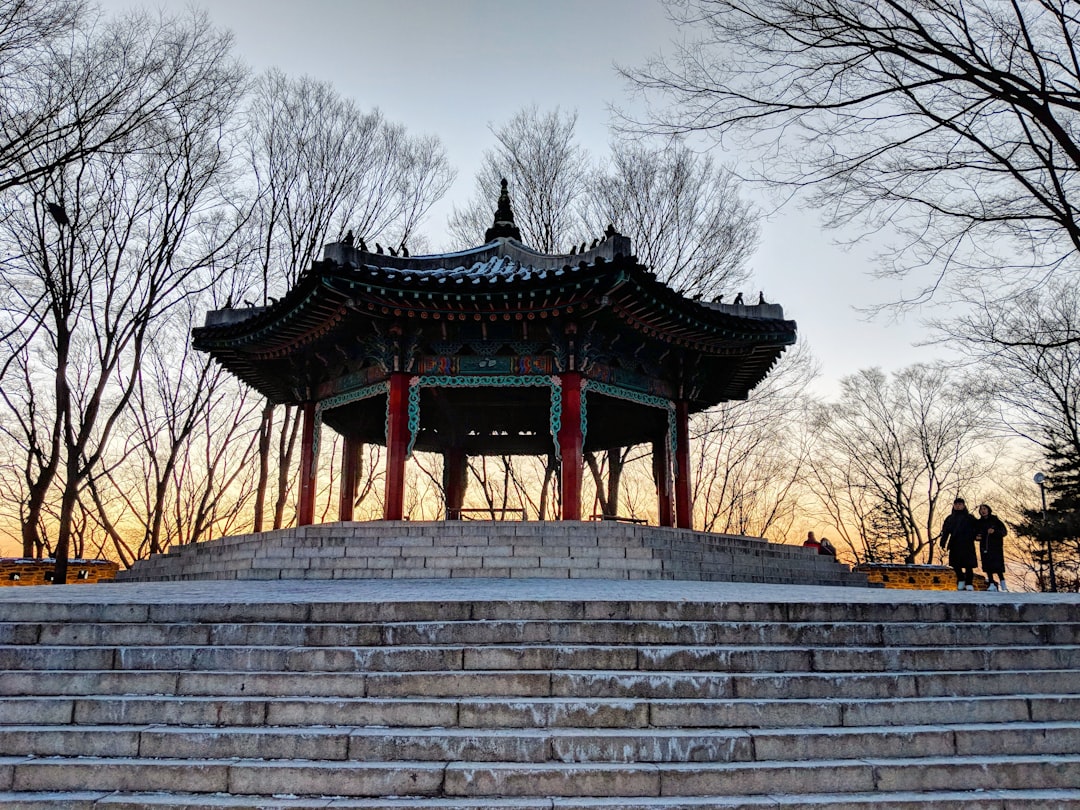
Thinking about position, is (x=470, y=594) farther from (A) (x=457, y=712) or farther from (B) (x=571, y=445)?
(B) (x=571, y=445)

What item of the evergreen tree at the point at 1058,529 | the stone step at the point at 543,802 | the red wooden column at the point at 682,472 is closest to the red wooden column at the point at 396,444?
the red wooden column at the point at 682,472

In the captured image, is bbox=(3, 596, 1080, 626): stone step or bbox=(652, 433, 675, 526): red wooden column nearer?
bbox=(3, 596, 1080, 626): stone step

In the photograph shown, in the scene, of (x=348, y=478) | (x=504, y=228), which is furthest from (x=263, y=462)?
(x=504, y=228)

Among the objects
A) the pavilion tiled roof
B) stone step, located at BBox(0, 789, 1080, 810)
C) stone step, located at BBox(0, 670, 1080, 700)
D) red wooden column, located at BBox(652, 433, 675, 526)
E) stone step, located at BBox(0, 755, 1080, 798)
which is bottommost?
stone step, located at BBox(0, 789, 1080, 810)

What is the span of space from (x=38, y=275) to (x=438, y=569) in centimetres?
1266

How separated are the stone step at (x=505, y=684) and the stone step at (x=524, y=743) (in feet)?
1.06

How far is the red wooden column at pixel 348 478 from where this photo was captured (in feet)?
53.7

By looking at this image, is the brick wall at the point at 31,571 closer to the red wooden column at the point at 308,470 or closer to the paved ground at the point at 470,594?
the red wooden column at the point at 308,470

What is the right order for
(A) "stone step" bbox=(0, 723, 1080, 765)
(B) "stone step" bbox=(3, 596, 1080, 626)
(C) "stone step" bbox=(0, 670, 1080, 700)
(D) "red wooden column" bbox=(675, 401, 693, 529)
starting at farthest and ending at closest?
1. (D) "red wooden column" bbox=(675, 401, 693, 529)
2. (B) "stone step" bbox=(3, 596, 1080, 626)
3. (C) "stone step" bbox=(0, 670, 1080, 700)
4. (A) "stone step" bbox=(0, 723, 1080, 765)

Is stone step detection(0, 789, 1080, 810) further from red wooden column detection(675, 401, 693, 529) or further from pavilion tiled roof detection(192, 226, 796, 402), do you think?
red wooden column detection(675, 401, 693, 529)

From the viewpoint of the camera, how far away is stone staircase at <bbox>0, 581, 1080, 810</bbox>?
4.09 m

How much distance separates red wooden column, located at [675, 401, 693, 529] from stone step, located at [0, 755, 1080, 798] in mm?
10238

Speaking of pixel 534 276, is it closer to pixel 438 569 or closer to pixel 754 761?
pixel 438 569

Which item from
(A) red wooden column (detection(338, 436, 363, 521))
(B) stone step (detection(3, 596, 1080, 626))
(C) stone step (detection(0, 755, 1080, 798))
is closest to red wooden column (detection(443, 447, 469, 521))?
(A) red wooden column (detection(338, 436, 363, 521))
